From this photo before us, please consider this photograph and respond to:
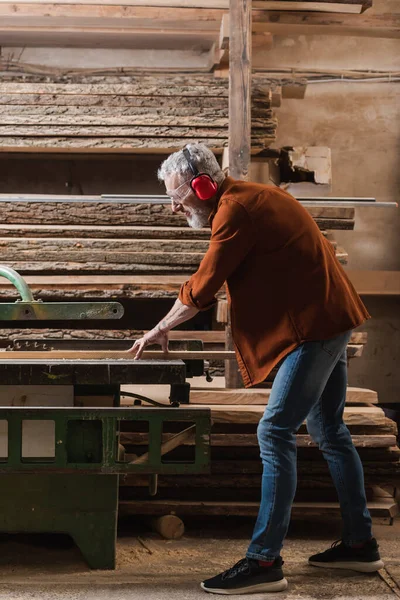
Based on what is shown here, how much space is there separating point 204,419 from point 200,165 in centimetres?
100

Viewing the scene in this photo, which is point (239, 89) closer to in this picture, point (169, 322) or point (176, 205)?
point (176, 205)

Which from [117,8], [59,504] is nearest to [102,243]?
[117,8]

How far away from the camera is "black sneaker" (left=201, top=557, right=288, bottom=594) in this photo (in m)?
3.02

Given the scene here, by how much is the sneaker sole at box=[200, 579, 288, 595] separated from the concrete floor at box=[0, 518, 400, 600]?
0.07ft

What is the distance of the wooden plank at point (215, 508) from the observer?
398cm

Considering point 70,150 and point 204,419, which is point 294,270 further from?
point 70,150

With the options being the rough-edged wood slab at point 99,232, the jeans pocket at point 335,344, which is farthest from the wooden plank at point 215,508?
the rough-edged wood slab at point 99,232

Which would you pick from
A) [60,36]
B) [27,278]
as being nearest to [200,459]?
[27,278]

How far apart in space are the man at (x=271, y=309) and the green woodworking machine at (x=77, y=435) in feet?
0.75

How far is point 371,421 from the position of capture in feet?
13.3

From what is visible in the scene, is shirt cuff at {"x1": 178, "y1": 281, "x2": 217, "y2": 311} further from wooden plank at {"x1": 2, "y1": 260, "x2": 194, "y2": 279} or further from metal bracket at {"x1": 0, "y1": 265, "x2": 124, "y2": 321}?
wooden plank at {"x1": 2, "y1": 260, "x2": 194, "y2": 279}

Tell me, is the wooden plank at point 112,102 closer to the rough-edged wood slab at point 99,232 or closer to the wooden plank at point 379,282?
the rough-edged wood slab at point 99,232

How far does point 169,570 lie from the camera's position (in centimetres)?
336

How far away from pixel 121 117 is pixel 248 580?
3.18 m
